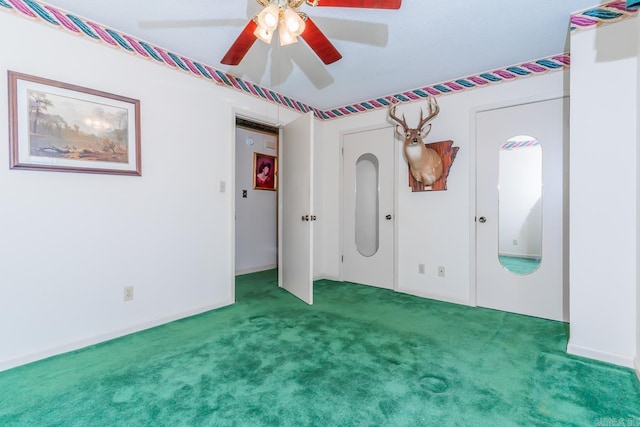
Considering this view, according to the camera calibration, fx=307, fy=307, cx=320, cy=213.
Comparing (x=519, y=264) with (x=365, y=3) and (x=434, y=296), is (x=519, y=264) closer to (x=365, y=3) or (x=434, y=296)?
(x=434, y=296)

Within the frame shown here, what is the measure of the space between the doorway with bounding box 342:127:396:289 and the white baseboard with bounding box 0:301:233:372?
203 cm

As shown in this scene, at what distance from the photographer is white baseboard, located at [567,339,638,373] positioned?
2.02m

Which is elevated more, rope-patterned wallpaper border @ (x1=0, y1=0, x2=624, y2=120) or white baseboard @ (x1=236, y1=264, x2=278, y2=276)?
rope-patterned wallpaper border @ (x1=0, y1=0, x2=624, y2=120)

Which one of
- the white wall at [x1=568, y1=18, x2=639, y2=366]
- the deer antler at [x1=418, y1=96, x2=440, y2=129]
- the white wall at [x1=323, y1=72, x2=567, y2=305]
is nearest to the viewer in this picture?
the white wall at [x1=568, y1=18, x2=639, y2=366]

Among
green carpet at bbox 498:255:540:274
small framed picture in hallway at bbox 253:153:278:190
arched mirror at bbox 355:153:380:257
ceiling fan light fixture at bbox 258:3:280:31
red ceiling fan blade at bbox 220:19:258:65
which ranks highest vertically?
red ceiling fan blade at bbox 220:19:258:65

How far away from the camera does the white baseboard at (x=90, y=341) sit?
202 centimetres

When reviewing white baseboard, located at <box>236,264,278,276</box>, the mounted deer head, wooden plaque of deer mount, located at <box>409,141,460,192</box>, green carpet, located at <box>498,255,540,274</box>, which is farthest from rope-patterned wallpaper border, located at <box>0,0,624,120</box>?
white baseboard, located at <box>236,264,278,276</box>

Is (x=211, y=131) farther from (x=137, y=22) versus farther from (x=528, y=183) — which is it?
(x=528, y=183)

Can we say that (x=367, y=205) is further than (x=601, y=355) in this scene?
Yes

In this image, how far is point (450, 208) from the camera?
339cm

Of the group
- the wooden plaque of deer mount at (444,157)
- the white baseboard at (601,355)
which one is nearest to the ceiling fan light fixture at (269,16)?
the wooden plaque of deer mount at (444,157)

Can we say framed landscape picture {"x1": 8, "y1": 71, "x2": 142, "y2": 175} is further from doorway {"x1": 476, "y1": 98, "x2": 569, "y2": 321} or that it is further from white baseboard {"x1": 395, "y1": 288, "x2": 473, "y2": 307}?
doorway {"x1": 476, "y1": 98, "x2": 569, "y2": 321}

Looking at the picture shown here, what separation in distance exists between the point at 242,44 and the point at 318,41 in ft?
1.56

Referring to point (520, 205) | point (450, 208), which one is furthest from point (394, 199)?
point (520, 205)
